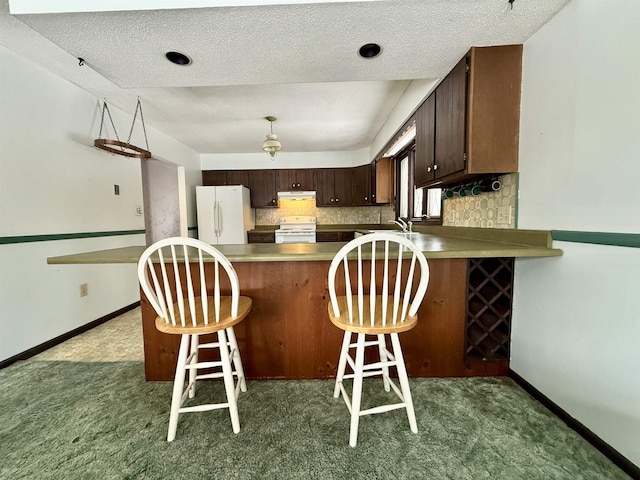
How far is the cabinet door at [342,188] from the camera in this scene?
4.96 metres

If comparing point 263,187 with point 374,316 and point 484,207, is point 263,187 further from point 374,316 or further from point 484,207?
point 374,316

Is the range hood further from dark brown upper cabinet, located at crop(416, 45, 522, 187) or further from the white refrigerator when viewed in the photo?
dark brown upper cabinet, located at crop(416, 45, 522, 187)

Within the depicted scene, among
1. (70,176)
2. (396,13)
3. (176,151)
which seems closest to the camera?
(396,13)

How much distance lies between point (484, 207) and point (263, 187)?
396 cm

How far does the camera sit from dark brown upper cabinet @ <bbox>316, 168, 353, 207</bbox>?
4965mm

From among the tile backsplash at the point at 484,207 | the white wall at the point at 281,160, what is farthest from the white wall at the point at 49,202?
the tile backsplash at the point at 484,207

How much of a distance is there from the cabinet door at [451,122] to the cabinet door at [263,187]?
3.52 metres

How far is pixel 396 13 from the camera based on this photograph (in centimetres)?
128

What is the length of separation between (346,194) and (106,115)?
3595 millimetres

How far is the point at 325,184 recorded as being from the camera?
4.99 meters

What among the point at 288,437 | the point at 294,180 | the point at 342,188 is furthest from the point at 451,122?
the point at 294,180

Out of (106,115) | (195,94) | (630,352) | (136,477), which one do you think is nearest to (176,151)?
(106,115)

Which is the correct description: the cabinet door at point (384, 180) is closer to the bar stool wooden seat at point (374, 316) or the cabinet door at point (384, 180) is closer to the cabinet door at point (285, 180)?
the cabinet door at point (285, 180)

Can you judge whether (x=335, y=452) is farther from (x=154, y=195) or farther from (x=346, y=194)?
(x=154, y=195)
